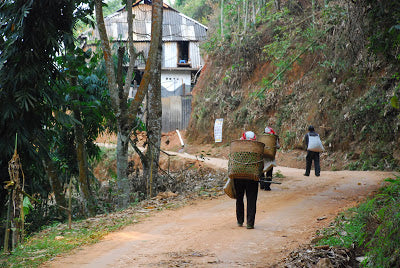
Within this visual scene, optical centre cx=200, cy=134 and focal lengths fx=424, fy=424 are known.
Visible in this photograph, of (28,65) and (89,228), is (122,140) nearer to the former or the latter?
(28,65)

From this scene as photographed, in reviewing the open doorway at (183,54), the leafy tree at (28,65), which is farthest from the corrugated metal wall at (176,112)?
the leafy tree at (28,65)

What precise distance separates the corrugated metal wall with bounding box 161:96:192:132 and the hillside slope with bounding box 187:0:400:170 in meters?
2.44

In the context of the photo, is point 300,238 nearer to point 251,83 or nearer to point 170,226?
point 170,226

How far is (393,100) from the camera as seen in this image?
3.29m

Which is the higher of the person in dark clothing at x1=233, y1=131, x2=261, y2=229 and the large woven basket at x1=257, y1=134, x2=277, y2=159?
the large woven basket at x1=257, y1=134, x2=277, y2=159

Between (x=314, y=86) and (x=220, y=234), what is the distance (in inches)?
698

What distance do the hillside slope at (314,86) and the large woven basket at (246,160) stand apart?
4396 mm

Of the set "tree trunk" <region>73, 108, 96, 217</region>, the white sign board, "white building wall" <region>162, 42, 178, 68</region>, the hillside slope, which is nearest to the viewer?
"tree trunk" <region>73, 108, 96, 217</region>

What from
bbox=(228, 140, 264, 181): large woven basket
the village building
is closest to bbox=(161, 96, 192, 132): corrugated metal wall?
the village building

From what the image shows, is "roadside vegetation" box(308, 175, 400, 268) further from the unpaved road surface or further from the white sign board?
the white sign board

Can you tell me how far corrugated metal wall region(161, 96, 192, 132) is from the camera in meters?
36.5

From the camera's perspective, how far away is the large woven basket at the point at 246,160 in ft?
25.1

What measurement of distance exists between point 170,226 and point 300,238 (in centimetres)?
267

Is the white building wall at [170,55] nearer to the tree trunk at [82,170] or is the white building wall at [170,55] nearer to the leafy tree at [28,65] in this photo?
the tree trunk at [82,170]
